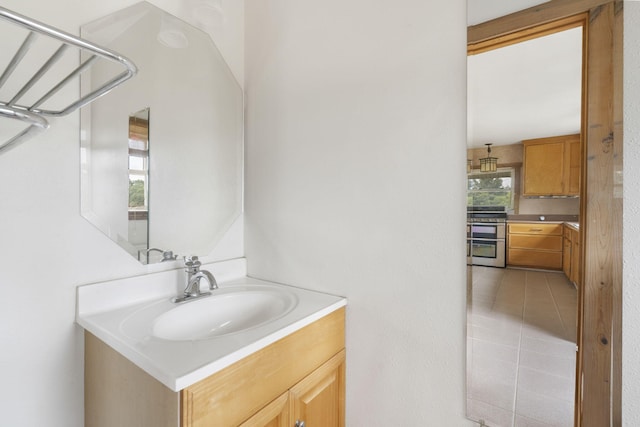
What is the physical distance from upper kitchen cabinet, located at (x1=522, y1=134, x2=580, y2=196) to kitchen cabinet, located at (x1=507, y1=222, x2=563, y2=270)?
4.2 inches

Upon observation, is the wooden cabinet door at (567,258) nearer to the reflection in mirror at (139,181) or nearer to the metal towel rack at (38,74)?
the metal towel rack at (38,74)

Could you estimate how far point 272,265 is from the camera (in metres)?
1.43

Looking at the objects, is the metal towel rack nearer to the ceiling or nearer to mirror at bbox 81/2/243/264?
mirror at bbox 81/2/243/264

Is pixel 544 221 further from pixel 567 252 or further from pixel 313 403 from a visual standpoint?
pixel 313 403

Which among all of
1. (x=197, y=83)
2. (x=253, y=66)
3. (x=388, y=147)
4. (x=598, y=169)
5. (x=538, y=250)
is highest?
(x=253, y=66)

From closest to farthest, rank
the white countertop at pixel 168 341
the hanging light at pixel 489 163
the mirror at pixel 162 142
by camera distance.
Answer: the white countertop at pixel 168 341, the hanging light at pixel 489 163, the mirror at pixel 162 142

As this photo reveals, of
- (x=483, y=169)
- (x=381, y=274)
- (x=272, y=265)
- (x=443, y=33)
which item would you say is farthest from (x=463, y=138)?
(x=272, y=265)

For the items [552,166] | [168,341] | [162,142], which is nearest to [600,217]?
[552,166]

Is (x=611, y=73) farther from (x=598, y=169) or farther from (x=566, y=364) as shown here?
(x=566, y=364)

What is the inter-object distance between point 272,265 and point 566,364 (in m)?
1.10

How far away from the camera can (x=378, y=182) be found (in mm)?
1105

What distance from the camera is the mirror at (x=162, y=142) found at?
1.06 m

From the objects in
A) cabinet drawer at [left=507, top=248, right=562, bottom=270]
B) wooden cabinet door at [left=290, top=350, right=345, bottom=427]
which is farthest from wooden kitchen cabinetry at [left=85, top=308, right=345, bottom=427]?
cabinet drawer at [left=507, top=248, right=562, bottom=270]

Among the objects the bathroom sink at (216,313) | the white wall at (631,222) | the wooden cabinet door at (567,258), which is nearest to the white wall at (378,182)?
the bathroom sink at (216,313)
